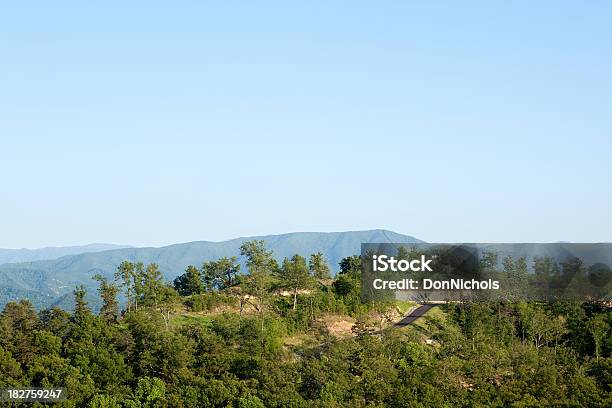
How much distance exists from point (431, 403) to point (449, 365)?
25.3 feet

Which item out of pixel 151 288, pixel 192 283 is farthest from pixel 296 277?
pixel 151 288

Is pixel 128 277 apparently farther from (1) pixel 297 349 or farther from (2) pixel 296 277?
(1) pixel 297 349

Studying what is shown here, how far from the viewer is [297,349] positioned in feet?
240

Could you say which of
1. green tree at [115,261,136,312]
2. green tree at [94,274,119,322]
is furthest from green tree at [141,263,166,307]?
green tree at [94,274,119,322]

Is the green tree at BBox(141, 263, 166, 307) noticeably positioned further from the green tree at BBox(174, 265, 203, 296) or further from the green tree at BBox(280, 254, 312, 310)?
the green tree at BBox(280, 254, 312, 310)

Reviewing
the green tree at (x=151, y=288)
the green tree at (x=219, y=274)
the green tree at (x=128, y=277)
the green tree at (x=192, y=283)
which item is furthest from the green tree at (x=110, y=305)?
the green tree at (x=219, y=274)

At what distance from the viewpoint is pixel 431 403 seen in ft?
182

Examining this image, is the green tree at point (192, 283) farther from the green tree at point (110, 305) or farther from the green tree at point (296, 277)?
the green tree at point (110, 305)

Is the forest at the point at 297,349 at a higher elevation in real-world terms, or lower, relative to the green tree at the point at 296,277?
lower

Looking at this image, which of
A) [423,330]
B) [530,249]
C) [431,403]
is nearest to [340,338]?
[423,330]

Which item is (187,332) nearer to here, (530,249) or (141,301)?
(141,301)

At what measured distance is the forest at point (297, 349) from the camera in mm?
57000

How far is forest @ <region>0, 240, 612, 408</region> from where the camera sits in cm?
5700

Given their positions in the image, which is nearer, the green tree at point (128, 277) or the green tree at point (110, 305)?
the green tree at point (110, 305)
